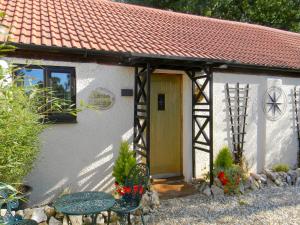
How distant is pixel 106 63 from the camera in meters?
5.93

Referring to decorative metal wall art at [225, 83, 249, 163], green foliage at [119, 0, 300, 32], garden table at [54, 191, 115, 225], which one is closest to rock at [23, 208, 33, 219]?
garden table at [54, 191, 115, 225]

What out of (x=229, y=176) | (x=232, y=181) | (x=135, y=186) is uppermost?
(x=135, y=186)

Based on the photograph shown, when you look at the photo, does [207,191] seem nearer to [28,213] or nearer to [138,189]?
[138,189]

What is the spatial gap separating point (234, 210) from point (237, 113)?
304cm

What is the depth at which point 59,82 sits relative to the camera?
557 cm

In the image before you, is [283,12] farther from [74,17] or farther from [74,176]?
[74,176]

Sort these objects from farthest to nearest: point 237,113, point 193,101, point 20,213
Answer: point 237,113, point 193,101, point 20,213

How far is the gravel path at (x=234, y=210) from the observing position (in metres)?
4.82

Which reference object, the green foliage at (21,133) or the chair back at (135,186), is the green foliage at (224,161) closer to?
the chair back at (135,186)

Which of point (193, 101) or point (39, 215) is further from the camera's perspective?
point (193, 101)

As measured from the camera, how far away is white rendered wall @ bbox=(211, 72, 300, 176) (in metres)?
7.26

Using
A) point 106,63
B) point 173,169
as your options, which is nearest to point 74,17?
point 106,63

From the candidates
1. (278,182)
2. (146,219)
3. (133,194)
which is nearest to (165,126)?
(146,219)

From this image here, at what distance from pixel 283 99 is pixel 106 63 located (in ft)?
18.0
